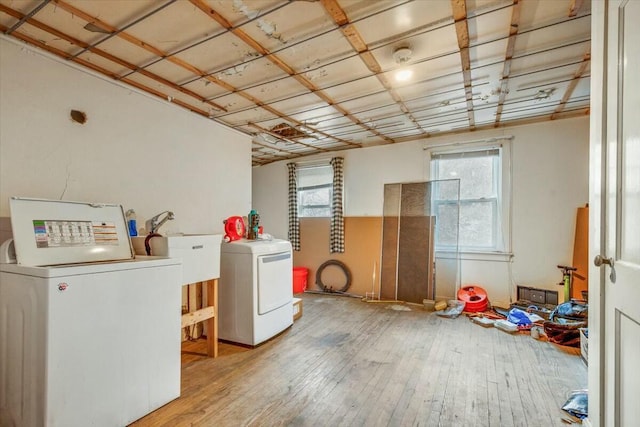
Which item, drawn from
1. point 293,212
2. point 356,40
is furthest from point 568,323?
point 293,212

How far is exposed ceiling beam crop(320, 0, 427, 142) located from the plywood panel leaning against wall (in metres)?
2.65

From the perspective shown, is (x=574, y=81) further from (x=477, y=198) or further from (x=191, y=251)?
(x=191, y=251)

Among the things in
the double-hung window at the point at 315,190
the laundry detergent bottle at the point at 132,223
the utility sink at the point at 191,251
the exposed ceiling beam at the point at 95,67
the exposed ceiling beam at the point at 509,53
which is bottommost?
the utility sink at the point at 191,251

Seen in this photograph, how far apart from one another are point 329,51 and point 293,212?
3.63 meters

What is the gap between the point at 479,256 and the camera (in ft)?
13.9

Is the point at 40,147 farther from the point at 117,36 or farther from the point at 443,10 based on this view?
the point at 443,10

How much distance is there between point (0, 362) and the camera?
166 centimetres

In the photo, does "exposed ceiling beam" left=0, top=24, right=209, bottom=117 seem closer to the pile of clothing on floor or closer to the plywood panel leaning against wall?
the pile of clothing on floor

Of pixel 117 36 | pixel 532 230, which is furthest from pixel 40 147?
pixel 532 230

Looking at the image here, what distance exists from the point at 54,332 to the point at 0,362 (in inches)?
22.5

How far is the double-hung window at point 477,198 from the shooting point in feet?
13.6

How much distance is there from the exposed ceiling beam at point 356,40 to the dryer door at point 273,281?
1937 mm

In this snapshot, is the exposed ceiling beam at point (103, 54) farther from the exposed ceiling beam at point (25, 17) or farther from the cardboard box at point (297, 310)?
the cardboard box at point (297, 310)

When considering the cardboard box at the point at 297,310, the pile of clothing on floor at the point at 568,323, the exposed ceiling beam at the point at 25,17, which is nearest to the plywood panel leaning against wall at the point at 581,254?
the pile of clothing on floor at the point at 568,323
